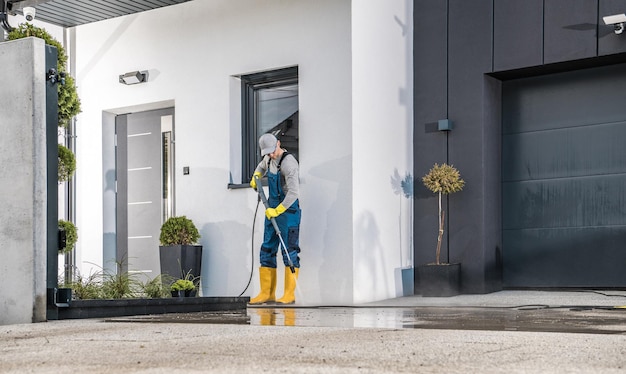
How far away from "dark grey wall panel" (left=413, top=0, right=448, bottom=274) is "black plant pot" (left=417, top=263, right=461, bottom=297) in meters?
0.49

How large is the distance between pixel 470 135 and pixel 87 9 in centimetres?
481

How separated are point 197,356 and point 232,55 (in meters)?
7.10

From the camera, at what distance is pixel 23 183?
523cm

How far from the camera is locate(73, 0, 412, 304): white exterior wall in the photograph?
346 inches

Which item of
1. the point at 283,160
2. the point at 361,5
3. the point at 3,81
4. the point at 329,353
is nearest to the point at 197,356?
the point at 329,353

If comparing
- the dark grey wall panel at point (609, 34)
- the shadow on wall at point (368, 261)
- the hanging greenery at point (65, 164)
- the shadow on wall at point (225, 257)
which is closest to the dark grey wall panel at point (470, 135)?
the shadow on wall at point (368, 261)

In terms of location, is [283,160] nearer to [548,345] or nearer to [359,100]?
[359,100]


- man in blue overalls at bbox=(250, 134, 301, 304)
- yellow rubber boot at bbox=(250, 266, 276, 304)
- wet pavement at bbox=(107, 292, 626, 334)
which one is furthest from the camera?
yellow rubber boot at bbox=(250, 266, 276, 304)

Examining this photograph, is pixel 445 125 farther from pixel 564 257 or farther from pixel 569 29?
pixel 564 257

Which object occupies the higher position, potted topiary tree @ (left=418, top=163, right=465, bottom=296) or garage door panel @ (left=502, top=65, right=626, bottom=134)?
garage door panel @ (left=502, top=65, right=626, bottom=134)

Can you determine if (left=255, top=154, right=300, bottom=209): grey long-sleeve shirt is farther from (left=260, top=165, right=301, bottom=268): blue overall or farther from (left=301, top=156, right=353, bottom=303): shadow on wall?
(left=301, top=156, right=353, bottom=303): shadow on wall

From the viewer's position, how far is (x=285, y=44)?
30.6ft

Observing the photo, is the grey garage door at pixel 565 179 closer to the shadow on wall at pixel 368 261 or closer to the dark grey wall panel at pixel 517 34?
the dark grey wall panel at pixel 517 34

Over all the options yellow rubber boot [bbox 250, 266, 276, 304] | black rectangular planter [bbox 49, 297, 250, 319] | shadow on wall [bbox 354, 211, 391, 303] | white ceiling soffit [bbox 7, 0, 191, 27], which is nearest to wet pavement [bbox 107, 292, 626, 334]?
black rectangular planter [bbox 49, 297, 250, 319]
